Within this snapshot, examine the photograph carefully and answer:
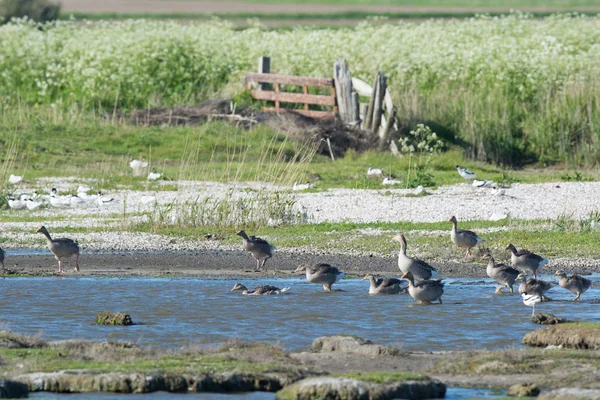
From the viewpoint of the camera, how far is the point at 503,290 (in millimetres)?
16156

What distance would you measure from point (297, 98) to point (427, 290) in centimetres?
2062

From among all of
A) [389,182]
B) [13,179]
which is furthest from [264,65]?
[13,179]

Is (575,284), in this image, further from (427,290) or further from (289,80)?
(289,80)

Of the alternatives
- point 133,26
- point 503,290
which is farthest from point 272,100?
point 503,290

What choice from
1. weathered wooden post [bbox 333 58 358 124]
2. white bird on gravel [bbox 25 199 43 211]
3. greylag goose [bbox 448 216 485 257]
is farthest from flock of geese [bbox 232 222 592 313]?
weathered wooden post [bbox 333 58 358 124]

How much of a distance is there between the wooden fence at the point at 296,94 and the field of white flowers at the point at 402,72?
5.51ft

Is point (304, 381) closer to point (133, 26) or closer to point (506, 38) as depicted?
point (506, 38)

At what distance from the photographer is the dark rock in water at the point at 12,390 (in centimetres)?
932

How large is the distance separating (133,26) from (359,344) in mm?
39980

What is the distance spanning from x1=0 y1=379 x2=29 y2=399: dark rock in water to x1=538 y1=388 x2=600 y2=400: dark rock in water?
166 inches

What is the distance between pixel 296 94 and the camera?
3509 centimetres

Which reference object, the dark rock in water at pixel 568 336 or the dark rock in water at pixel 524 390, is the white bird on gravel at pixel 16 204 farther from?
the dark rock in water at pixel 524 390

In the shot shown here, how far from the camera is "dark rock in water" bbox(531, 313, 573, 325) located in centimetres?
1327

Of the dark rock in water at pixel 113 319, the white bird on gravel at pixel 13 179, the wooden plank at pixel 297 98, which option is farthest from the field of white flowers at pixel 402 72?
the dark rock in water at pixel 113 319
